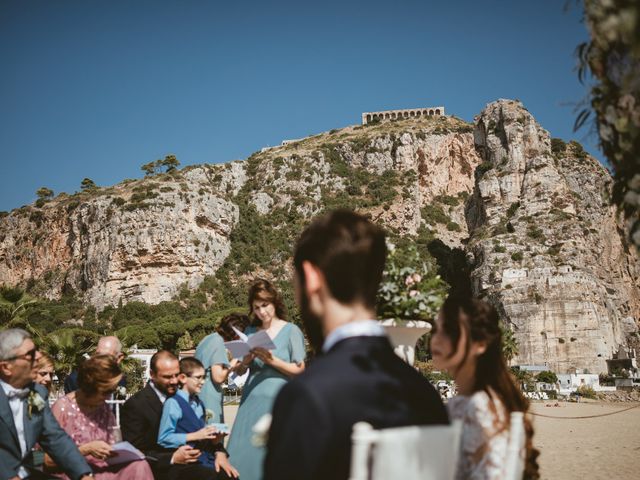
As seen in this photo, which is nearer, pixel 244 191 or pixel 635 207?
pixel 635 207

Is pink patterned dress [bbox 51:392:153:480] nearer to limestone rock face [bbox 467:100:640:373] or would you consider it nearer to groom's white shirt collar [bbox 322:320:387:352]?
groom's white shirt collar [bbox 322:320:387:352]

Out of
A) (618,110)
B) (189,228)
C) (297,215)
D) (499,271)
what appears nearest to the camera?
(618,110)

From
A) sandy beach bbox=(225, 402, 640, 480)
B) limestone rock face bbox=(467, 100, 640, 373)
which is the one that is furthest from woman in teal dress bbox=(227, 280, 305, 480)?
limestone rock face bbox=(467, 100, 640, 373)

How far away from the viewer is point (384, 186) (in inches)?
3696

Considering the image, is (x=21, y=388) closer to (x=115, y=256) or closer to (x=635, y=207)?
(x=635, y=207)

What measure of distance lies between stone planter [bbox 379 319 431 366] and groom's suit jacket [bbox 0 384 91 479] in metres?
2.41

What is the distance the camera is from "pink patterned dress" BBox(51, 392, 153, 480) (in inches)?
185

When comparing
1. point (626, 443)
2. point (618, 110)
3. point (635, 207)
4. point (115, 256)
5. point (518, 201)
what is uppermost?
point (518, 201)

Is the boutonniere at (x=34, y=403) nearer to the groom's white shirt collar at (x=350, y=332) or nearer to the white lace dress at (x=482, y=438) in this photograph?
the white lace dress at (x=482, y=438)

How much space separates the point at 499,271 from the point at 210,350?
69.0 metres

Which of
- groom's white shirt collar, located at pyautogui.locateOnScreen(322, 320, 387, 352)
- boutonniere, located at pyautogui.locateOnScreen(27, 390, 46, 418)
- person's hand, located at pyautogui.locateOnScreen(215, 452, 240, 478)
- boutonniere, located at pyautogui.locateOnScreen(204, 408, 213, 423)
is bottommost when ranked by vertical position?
person's hand, located at pyautogui.locateOnScreen(215, 452, 240, 478)

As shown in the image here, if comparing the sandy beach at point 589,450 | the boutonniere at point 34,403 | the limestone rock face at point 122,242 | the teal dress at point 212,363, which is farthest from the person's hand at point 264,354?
the limestone rock face at point 122,242

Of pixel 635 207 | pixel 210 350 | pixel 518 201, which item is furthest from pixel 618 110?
pixel 518 201

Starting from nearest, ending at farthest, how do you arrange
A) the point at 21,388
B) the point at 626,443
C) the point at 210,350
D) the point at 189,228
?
the point at 21,388, the point at 210,350, the point at 626,443, the point at 189,228
